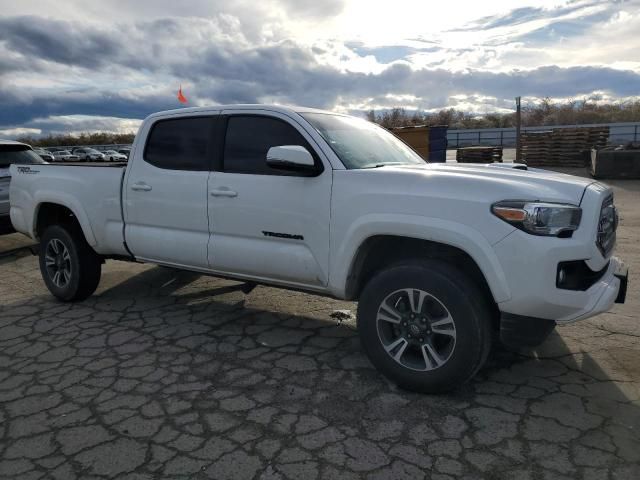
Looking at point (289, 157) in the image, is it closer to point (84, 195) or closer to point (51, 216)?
point (84, 195)

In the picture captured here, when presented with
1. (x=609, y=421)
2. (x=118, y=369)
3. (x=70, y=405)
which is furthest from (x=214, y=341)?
(x=609, y=421)

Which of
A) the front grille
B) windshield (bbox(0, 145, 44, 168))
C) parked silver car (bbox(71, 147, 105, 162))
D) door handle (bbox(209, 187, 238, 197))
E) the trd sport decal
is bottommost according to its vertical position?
the trd sport decal

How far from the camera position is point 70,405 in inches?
126

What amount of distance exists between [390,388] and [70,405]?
202 cm

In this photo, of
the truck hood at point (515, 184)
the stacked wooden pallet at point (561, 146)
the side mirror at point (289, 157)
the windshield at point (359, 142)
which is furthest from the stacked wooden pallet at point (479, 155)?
the side mirror at point (289, 157)

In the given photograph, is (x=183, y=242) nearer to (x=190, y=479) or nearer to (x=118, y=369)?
(x=118, y=369)

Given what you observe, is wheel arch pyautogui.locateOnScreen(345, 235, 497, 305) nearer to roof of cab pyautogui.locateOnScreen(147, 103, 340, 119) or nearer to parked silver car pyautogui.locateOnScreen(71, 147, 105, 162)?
roof of cab pyautogui.locateOnScreen(147, 103, 340, 119)

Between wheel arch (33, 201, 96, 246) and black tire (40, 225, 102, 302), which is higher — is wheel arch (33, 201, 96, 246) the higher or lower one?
the higher one

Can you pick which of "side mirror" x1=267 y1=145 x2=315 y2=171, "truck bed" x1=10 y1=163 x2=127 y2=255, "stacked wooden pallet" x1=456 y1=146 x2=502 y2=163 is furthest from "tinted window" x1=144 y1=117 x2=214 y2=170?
"stacked wooden pallet" x1=456 y1=146 x2=502 y2=163

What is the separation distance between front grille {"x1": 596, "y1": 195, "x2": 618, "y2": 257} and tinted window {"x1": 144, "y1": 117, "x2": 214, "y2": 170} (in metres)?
2.84

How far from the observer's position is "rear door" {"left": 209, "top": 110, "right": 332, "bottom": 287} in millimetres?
3525

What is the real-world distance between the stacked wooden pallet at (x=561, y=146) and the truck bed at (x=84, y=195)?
2008cm

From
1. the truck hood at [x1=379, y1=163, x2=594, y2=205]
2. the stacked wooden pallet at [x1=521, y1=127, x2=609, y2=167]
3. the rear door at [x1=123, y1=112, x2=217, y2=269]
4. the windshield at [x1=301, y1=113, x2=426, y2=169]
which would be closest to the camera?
the truck hood at [x1=379, y1=163, x2=594, y2=205]

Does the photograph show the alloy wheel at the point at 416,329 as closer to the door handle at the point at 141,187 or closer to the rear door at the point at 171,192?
the rear door at the point at 171,192
